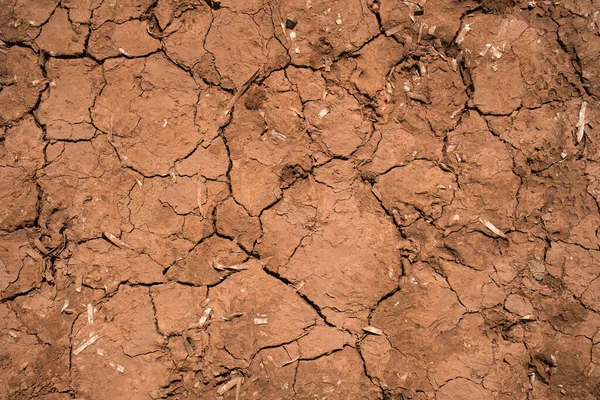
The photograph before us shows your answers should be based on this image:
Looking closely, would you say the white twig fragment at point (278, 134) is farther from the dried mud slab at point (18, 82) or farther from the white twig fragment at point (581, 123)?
the white twig fragment at point (581, 123)

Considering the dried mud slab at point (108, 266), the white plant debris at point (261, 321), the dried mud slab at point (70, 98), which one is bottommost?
the white plant debris at point (261, 321)

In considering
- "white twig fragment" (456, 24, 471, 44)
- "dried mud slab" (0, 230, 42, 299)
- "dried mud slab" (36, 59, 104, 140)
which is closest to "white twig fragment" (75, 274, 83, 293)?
"dried mud slab" (0, 230, 42, 299)

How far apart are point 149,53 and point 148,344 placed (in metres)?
1.84

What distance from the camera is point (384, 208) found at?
2725 mm

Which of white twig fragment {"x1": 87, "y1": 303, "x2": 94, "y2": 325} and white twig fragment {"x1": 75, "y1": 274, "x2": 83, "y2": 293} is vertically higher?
white twig fragment {"x1": 75, "y1": 274, "x2": 83, "y2": 293}

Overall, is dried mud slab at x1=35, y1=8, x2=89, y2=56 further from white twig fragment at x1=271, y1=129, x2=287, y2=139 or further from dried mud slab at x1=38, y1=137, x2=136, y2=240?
white twig fragment at x1=271, y1=129, x2=287, y2=139

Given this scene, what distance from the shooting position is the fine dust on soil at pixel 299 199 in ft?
8.56

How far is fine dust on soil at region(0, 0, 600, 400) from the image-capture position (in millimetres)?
2609

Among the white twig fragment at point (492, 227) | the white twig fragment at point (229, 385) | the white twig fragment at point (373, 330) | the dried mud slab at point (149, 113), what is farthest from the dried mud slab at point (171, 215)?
the white twig fragment at point (492, 227)

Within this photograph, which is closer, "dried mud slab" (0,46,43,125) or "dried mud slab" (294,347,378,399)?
"dried mud slab" (294,347,378,399)

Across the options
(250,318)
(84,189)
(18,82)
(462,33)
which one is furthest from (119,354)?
(462,33)

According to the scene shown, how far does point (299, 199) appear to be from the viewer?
2717 mm

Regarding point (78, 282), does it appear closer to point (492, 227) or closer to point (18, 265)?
point (18, 265)

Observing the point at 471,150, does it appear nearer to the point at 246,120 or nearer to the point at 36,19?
the point at 246,120
